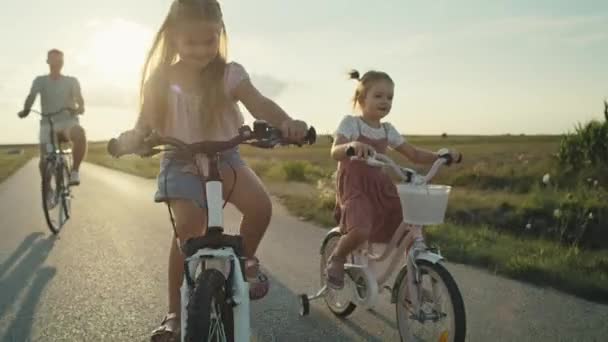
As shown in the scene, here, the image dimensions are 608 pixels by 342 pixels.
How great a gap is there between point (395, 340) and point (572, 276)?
227 centimetres

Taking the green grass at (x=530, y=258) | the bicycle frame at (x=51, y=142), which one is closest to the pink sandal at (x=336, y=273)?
the green grass at (x=530, y=258)

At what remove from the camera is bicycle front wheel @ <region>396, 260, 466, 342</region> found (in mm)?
3566

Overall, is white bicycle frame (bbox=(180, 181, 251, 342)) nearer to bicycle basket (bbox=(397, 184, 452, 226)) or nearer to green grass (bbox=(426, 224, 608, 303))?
bicycle basket (bbox=(397, 184, 452, 226))

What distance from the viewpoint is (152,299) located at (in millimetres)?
5387

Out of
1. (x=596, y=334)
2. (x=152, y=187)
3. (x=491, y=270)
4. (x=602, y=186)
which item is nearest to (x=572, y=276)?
(x=491, y=270)

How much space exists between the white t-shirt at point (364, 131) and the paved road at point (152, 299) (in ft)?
4.22

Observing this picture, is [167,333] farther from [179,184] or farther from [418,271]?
[418,271]

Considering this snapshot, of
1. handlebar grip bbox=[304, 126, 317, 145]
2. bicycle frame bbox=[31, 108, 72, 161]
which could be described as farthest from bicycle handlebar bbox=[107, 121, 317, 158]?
bicycle frame bbox=[31, 108, 72, 161]

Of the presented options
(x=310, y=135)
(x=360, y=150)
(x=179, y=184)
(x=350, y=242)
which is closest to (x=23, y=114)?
(x=350, y=242)

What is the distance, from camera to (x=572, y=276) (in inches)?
231

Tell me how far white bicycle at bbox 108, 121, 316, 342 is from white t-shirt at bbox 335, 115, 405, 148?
63.4 inches

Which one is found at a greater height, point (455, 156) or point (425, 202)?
point (455, 156)

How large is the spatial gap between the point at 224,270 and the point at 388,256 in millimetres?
1692

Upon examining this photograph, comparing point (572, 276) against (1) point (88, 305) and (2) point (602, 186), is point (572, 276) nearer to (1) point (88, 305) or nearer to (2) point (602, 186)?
(1) point (88, 305)
